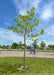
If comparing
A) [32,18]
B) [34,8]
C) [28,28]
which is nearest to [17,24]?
[28,28]

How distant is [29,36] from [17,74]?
2.92m

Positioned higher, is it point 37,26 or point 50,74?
point 37,26

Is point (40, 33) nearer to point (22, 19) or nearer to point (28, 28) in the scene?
point (28, 28)

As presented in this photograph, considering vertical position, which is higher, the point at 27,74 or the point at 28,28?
the point at 28,28

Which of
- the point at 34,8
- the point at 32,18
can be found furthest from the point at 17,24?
the point at 34,8

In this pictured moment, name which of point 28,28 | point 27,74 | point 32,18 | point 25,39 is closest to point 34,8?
point 32,18

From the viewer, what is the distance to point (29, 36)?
579 centimetres

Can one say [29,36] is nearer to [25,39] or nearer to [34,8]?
[25,39]

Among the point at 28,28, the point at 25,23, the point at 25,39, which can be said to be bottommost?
the point at 25,39

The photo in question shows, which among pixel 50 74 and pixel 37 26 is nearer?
pixel 50 74

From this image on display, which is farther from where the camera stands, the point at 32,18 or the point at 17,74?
the point at 32,18

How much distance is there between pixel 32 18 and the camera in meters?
5.71

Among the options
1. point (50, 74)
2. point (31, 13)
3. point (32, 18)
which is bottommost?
point (50, 74)

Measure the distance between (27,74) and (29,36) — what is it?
2.83 m
